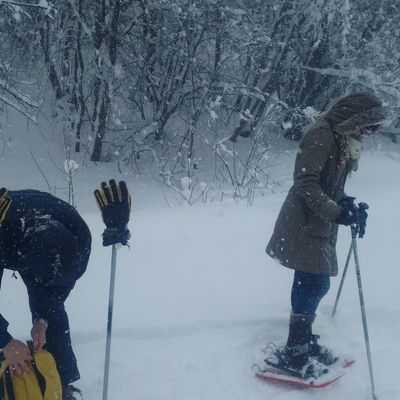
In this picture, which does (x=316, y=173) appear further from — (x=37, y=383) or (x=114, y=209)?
(x=37, y=383)

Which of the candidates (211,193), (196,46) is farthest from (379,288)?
(196,46)

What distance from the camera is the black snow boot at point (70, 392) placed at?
2.49 meters

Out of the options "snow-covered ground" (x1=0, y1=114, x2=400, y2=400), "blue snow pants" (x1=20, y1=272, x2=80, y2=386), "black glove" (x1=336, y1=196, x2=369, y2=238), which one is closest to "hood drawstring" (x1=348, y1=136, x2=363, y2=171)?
"black glove" (x1=336, y1=196, x2=369, y2=238)

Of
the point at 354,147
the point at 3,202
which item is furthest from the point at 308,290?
the point at 3,202

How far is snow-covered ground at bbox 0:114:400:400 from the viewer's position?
2.86 m

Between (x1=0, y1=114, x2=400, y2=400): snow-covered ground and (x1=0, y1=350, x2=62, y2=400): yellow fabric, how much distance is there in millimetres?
607

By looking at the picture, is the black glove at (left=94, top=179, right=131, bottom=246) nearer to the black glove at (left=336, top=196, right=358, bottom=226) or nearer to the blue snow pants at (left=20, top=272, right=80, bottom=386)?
the blue snow pants at (left=20, top=272, right=80, bottom=386)

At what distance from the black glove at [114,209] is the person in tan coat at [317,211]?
37.3 inches

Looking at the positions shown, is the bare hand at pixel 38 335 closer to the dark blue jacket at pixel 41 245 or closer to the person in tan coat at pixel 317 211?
the dark blue jacket at pixel 41 245

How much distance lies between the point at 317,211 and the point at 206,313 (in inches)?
51.0

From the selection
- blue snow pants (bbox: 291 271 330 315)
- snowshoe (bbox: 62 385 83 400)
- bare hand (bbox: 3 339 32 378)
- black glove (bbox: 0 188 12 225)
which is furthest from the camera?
blue snow pants (bbox: 291 271 330 315)

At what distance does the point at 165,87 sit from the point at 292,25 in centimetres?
365

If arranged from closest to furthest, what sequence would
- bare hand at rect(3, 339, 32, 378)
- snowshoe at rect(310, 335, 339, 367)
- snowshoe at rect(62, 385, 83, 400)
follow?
bare hand at rect(3, 339, 32, 378)
snowshoe at rect(62, 385, 83, 400)
snowshoe at rect(310, 335, 339, 367)

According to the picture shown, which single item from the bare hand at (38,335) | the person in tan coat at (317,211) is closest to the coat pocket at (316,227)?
the person in tan coat at (317,211)
